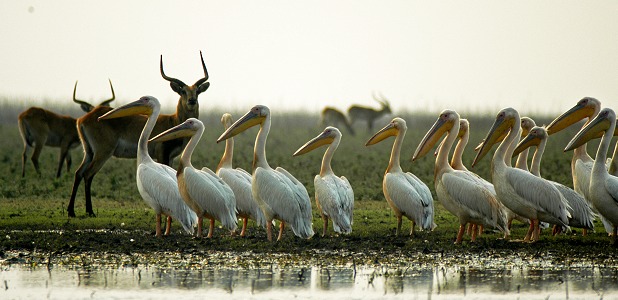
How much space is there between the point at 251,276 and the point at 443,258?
209 centimetres

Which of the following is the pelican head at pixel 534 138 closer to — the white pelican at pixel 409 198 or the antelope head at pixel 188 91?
the white pelican at pixel 409 198

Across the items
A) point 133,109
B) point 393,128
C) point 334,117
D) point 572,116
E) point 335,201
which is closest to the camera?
point 335,201

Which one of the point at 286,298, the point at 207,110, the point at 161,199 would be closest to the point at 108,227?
the point at 161,199

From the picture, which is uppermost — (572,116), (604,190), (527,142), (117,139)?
(572,116)

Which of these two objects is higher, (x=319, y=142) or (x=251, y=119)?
(x=251, y=119)

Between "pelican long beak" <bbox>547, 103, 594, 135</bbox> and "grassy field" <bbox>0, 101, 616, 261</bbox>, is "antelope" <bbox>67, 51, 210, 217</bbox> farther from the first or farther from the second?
"pelican long beak" <bbox>547, 103, 594, 135</bbox>

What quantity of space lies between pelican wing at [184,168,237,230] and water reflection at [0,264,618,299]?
186 cm

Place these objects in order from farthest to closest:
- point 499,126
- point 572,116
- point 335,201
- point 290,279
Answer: point 572,116 < point 499,126 < point 335,201 < point 290,279

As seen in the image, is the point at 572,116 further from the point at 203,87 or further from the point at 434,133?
the point at 203,87

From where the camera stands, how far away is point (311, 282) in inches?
342

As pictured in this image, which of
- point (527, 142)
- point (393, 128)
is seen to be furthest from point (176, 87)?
point (527, 142)

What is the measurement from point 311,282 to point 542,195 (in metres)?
3.43

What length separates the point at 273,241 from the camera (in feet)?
36.4

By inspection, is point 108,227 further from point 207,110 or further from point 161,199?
point 207,110
